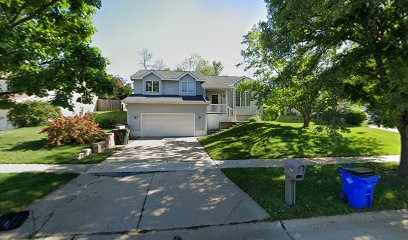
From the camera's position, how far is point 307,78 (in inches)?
274

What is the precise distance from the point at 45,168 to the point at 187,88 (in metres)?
14.8

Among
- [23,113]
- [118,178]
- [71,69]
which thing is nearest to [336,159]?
[118,178]

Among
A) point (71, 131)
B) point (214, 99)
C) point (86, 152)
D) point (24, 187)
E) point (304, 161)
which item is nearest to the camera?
point (24, 187)

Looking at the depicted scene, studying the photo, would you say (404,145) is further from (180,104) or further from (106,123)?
(106,123)

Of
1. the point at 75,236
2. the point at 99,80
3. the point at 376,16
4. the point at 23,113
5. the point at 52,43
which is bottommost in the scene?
the point at 75,236

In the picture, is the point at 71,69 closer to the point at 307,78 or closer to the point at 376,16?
the point at 307,78

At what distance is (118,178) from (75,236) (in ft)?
9.91

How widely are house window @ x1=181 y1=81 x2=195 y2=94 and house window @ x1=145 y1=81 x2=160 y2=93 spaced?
249cm

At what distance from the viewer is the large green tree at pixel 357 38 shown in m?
4.80

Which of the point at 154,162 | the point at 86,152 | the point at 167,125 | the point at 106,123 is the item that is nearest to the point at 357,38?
the point at 154,162

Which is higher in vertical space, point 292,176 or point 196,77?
point 196,77

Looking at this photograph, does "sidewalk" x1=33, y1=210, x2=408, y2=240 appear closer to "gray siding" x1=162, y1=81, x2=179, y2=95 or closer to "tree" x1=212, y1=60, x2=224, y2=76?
"gray siding" x1=162, y1=81, x2=179, y2=95

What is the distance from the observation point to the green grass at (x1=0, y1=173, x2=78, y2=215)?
459 cm

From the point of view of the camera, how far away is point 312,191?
5.17 meters
